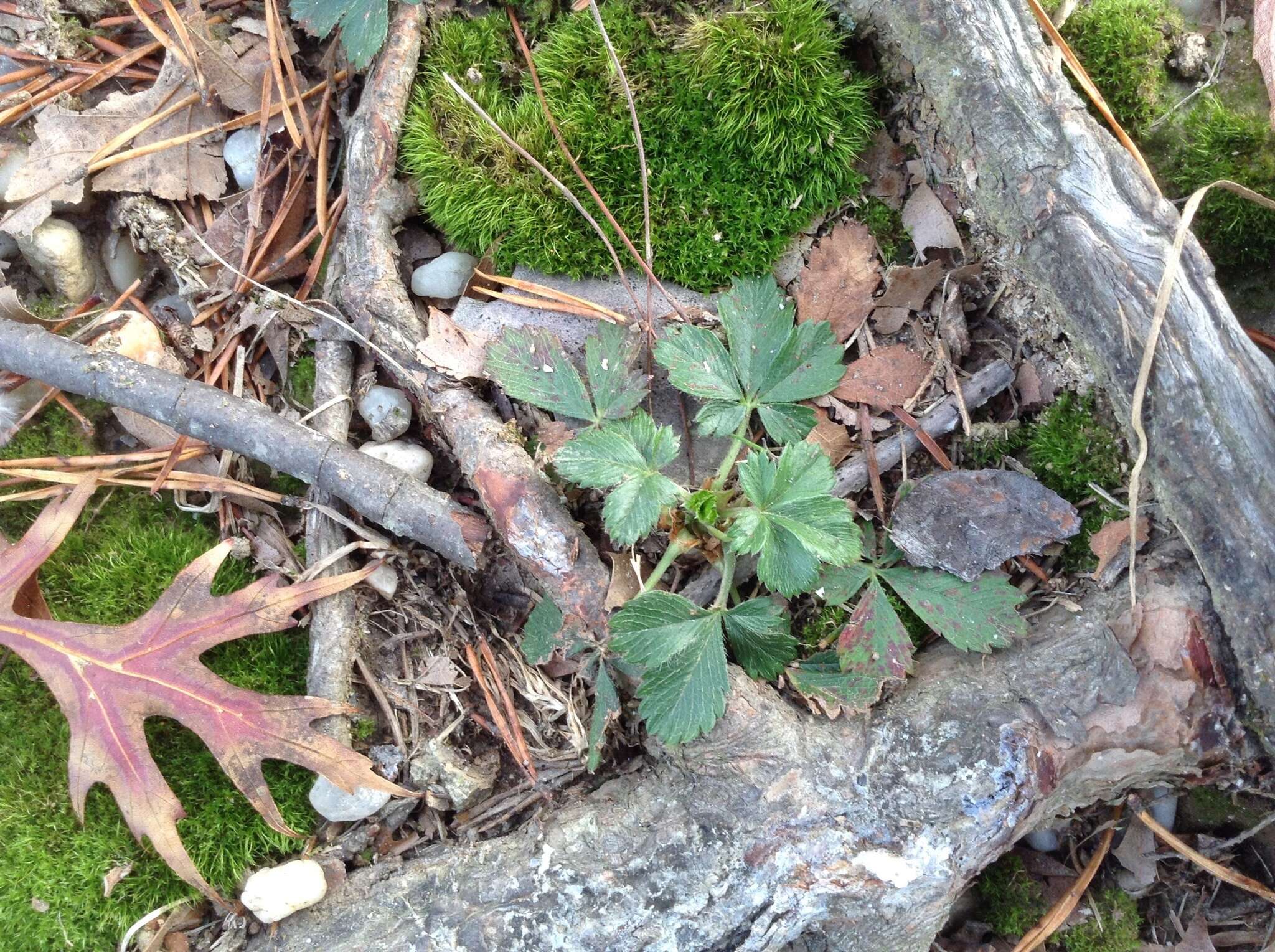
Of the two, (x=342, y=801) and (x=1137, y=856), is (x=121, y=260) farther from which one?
(x=1137, y=856)

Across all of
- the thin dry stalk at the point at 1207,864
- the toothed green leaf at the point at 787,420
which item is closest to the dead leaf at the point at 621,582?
the toothed green leaf at the point at 787,420

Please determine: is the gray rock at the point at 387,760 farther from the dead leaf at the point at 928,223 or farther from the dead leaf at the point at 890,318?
the dead leaf at the point at 928,223

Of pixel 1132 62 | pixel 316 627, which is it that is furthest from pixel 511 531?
pixel 1132 62

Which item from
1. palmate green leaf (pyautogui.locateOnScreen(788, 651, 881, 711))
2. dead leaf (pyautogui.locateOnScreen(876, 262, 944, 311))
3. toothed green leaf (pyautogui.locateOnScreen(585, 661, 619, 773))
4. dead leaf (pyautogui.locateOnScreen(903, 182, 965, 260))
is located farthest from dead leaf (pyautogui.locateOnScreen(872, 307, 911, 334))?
toothed green leaf (pyautogui.locateOnScreen(585, 661, 619, 773))

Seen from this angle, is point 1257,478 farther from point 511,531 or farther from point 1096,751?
point 511,531

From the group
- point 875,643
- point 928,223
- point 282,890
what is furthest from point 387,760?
point 928,223

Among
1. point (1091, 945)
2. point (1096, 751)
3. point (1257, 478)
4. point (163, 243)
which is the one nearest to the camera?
point (1257, 478)
